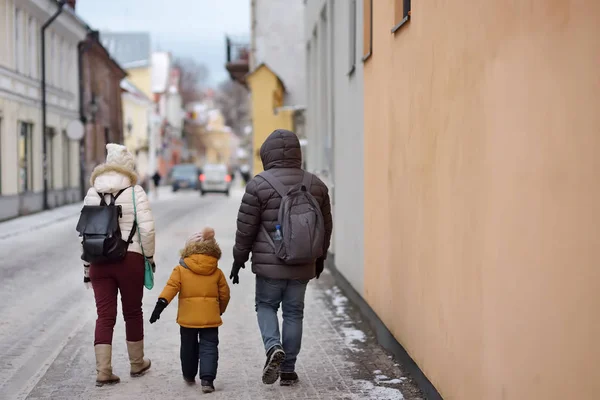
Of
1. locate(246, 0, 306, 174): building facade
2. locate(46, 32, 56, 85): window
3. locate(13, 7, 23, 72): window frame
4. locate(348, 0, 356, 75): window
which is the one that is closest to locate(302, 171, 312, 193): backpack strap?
locate(348, 0, 356, 75): window

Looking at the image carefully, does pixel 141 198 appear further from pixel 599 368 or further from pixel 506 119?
pixel 599 368

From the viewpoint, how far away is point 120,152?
6320 mm

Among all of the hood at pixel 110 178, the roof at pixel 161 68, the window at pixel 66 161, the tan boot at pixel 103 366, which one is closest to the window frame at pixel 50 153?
the window at pixel 66 161

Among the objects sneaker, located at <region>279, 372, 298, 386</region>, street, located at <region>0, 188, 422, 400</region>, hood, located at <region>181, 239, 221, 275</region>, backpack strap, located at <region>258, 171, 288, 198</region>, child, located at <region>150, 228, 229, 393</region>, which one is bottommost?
street, located at <region>0, 188, 422, 400</region>

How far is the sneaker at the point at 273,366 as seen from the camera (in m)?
5.81

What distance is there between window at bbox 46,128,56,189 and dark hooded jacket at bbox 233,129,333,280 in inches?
946

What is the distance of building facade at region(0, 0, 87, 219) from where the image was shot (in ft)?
78.2

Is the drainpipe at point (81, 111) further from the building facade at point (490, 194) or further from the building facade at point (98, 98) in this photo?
the building facade at point (490, 194)

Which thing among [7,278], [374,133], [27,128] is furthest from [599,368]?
[27,128]

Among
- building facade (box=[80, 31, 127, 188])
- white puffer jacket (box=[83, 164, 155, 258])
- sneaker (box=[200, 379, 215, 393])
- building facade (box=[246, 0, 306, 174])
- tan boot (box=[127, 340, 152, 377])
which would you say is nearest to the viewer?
sneaker (box=[200, 379, 215, 393])

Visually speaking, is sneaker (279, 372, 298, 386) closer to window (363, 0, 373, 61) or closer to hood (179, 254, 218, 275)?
hood (179, 254, 218, 275)

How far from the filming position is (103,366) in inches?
242

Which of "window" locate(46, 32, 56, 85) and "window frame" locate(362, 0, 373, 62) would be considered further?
"window" locate(46, 32, 56, 85)

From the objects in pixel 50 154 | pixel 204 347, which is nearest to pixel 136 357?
pixel 204 347
